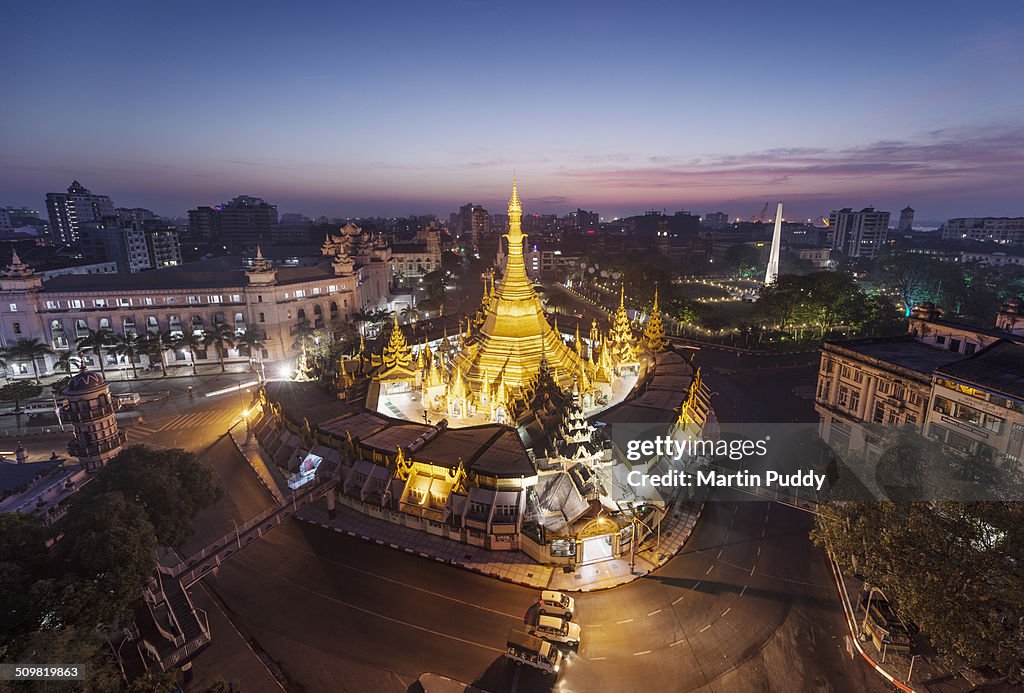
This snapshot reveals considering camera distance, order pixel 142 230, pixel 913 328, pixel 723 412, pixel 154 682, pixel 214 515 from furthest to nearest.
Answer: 1. pixel 142 230
2. pixel 723 412
3. pixel 913 328
4. pixel 214 515
5. pixel 154 682

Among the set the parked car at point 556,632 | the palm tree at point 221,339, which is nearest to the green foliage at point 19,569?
the parked car at point 556,632

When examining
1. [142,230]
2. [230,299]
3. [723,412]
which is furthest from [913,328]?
[142,230]

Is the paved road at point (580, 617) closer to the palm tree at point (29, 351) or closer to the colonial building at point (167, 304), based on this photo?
the colonial building at point (167, 304)

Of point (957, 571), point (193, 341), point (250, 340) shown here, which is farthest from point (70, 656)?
point (193, 341)

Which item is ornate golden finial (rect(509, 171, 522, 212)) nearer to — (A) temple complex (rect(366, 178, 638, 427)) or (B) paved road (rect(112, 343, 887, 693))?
(A) temple complex (rect(366, 178, 638, 427))

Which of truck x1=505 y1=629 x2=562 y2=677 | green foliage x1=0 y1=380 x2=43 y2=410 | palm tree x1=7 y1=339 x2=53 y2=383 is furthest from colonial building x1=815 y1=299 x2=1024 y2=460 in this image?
palm tree x1=7 y1=339 x2=53 y2=383

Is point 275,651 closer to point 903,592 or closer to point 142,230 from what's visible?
point 903,592
